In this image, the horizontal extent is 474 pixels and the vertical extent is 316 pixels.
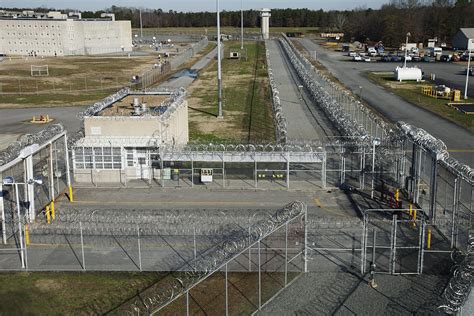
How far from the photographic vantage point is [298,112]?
52938 millimetres

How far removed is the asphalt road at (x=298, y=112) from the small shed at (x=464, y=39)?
160ft

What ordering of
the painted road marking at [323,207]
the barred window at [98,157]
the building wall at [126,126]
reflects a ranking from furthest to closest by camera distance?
the building wall at [126,126]
the barred window at [98,157]
the painted road marking at [323,207]

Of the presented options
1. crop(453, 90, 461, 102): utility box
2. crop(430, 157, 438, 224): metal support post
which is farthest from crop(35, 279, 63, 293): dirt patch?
crop(453, 90, 461, 102): utility box

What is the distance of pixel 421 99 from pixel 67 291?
1970 inches

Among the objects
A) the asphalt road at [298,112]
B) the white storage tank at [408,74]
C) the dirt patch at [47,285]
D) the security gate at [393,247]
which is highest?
the white storage tank at [408,74]

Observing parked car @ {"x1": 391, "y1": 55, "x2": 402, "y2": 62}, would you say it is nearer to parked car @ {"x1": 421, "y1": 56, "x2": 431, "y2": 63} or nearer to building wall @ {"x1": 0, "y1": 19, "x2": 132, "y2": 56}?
parked car @ {"x1": 421, "y1": 56, "x2": 431, "y2": 63}

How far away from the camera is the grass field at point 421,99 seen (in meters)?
50.3

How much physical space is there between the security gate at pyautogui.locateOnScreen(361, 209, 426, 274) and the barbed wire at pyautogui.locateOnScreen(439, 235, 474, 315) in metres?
2.64

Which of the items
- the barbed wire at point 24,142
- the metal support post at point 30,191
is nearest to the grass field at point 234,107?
the barbed wire at point 24,142

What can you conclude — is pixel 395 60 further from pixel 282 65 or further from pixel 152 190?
pixel 152 190

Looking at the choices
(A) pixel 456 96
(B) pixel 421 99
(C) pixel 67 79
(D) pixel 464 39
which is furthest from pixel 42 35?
(A) pixel 456 96

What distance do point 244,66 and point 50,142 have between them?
70.9 m

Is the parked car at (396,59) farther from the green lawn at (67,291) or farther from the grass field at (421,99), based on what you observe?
the green lawn at (67,291)

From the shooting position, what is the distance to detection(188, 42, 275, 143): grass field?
4453 cm
